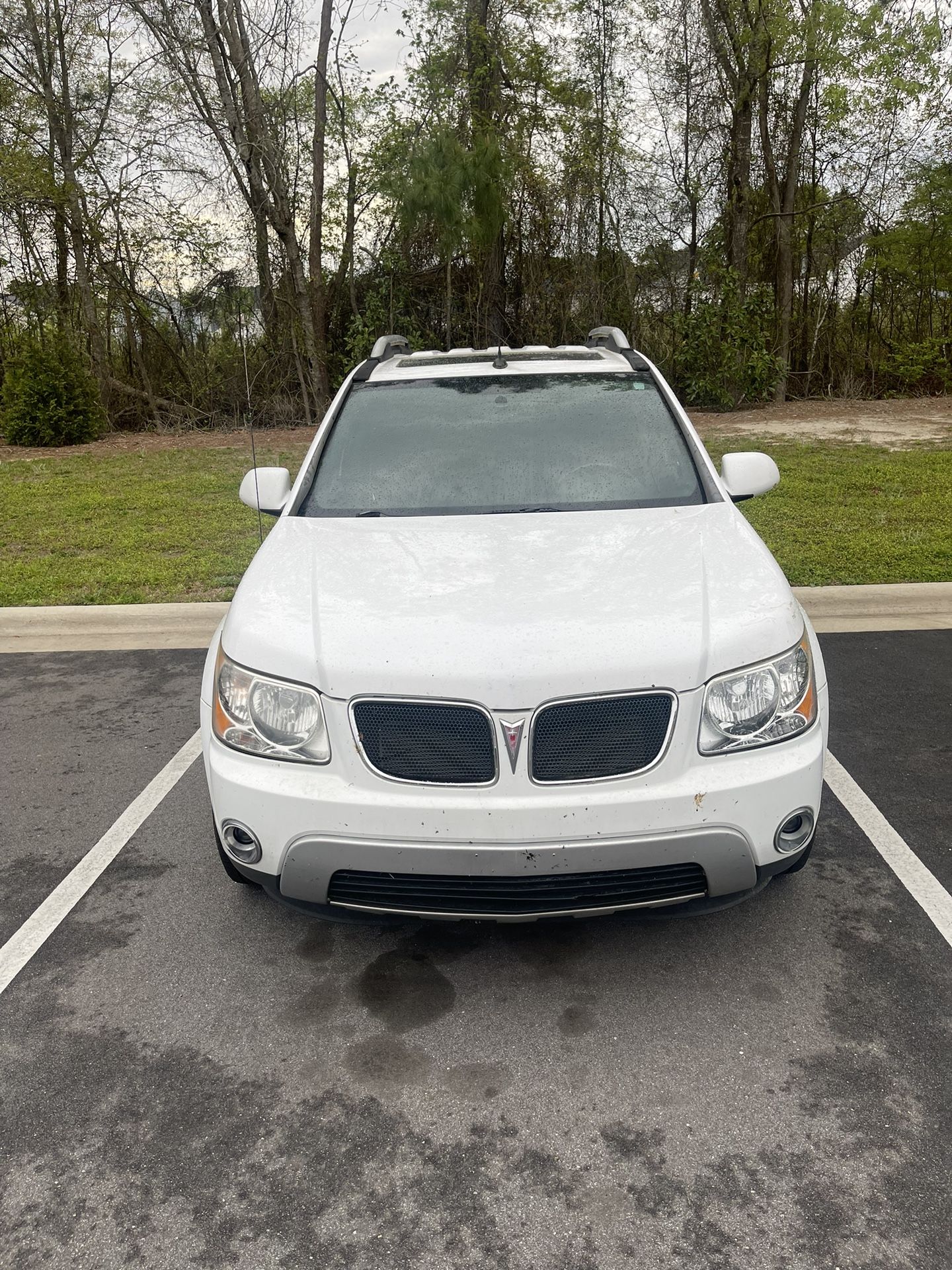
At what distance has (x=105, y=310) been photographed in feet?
60.6

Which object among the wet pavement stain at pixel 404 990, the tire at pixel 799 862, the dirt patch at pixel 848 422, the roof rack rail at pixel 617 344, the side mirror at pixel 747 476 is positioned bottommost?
the wet pavement stain at pixel 404 990

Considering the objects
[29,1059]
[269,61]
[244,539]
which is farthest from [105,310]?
[29,1059]

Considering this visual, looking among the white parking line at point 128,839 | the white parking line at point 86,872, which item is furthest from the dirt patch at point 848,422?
the white parking line at point 86,872

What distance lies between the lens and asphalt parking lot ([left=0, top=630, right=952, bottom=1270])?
2094mm

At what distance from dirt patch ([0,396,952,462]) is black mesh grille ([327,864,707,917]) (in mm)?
11428

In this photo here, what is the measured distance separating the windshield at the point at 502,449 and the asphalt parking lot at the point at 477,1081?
1.48m

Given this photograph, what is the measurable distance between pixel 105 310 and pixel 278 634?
1798cm

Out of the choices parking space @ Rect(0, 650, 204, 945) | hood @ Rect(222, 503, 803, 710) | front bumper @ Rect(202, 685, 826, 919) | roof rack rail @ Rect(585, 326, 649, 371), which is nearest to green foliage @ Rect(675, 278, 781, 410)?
roof rack rail @ Rect(585, 326, 649, 371)

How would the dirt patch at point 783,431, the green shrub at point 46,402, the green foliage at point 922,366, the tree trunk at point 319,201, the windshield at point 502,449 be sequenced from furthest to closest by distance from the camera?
the green foliage at point 922,366, the tree trunk at point 319,201, the green shrub at point 46,402, the dirt patch at point 783,431, the windshield at point 502,449

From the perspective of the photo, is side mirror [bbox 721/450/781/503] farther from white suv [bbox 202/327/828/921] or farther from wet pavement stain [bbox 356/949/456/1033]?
wet pavement stain [bbox 356/949/456/1033]

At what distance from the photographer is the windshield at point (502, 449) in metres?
3.71

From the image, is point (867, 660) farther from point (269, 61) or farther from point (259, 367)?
point (269, 61)

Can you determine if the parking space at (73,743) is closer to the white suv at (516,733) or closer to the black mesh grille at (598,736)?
the white suv at (516,733)

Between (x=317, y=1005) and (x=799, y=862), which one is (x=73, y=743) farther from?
(x=799, y=862)
